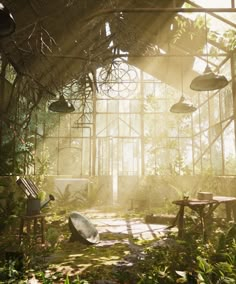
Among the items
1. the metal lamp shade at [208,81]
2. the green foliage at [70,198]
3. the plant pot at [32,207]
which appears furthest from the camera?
the green foliage at [70,198]

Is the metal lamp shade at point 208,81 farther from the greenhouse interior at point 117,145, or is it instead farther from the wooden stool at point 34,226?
the wooden stool at point 34,226

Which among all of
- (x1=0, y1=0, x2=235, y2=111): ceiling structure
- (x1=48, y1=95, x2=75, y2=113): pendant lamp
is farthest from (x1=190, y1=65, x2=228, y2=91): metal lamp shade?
(x1=48, y1=95, x2=75, y2=113): pendant lamp

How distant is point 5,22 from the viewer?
307 cm

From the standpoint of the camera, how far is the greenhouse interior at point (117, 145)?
4449mm

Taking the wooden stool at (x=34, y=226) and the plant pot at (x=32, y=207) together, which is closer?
the wooden stool at (x=34, y=226)

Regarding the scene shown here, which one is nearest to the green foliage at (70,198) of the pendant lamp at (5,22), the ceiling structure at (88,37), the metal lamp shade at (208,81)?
the ceiling structure at (88,37)

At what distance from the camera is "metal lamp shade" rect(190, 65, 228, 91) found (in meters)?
4.86

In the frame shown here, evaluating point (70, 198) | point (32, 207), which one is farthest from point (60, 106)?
point (70, 198)

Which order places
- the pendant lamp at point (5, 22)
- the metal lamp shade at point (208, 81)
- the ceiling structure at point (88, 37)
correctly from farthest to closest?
the ceiling structure at point (88, 37), the metal lamp shade at point (208, 81), the pendant lamp at point (5, 22)

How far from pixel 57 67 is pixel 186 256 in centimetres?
552

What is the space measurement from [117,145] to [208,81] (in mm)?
9111

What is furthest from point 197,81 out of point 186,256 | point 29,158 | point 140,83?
point 140,83

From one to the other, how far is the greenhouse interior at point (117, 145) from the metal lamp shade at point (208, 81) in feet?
0.09

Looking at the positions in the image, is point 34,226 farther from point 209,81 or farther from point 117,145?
point 117,145
